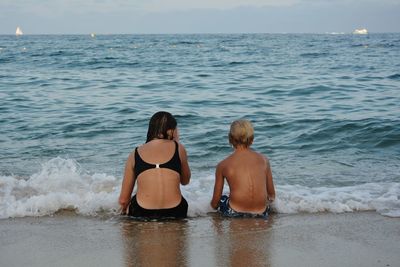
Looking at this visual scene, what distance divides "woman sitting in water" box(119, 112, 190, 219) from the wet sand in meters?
0.13

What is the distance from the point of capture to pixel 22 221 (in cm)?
512

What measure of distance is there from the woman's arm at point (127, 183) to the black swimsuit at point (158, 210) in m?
0.06

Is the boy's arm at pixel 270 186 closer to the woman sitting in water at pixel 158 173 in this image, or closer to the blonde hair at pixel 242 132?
the blonde hair at pixel 242 132

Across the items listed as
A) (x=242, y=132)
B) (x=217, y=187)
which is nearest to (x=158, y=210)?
(x=217, y=187)

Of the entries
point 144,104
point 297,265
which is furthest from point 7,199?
point 144,104

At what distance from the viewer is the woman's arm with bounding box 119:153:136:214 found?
16.4 feet

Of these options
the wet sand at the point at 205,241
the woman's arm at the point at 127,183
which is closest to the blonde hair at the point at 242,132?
the wet sand at the point at 205,241

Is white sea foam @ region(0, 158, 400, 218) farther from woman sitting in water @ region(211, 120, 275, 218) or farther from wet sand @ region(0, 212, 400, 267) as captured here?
woman sitting in water @ region(211, 120, 275, 218)

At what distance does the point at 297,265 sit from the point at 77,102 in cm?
1133

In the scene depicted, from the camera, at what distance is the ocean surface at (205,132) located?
20.0 ft

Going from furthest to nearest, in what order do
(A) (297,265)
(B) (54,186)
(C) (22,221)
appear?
(B) (54,186) < (C) (22,221) < (A) (297,265)

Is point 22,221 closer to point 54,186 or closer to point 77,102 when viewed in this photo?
point 54,186

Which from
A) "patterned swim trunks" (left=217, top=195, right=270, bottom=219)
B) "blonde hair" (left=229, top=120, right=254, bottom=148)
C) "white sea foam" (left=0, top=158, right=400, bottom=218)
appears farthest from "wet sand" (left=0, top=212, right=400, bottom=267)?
"blonde hair" (left=229, top=120, right=254, bottom=148)

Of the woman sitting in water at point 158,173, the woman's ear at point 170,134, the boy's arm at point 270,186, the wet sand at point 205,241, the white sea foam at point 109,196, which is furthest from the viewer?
the white sea foam at point 109,196
